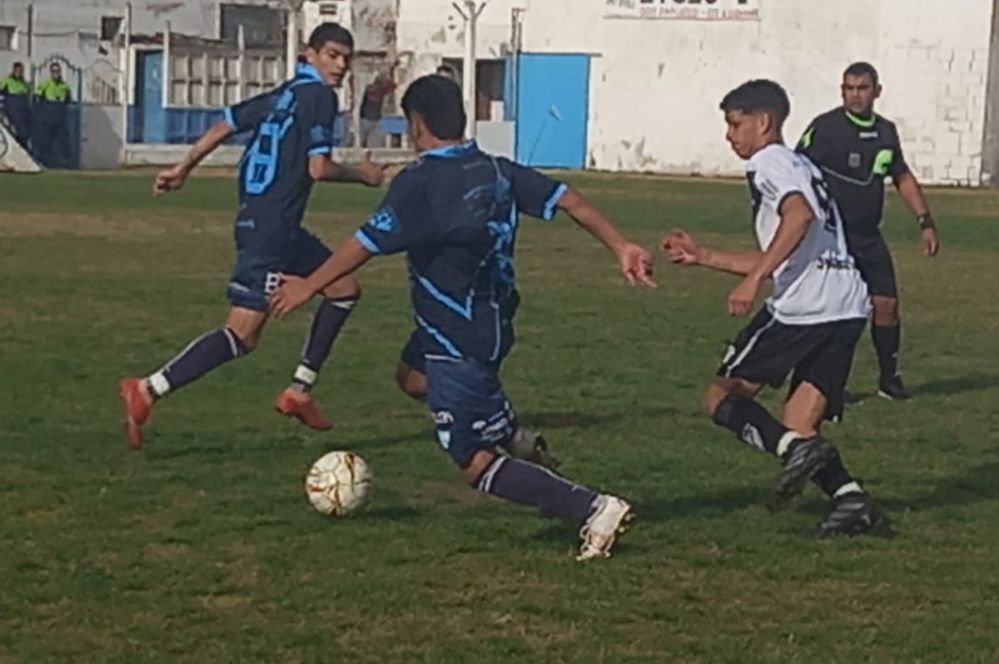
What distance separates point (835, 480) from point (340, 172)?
271 cm

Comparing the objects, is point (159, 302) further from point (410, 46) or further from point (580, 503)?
point (410, 46)

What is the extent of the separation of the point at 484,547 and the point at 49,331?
7.20 m

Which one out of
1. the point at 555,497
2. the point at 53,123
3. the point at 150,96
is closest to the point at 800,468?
the point at 555,497

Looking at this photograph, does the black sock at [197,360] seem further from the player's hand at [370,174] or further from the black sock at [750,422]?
the black sock at [750,422]

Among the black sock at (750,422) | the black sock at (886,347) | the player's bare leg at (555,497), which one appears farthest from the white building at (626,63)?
the player's bare leg at (555,497)

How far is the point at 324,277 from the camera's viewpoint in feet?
23.1

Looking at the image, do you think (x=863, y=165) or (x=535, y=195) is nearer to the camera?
(x=535, y=195)

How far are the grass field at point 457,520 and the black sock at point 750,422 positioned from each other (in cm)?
33

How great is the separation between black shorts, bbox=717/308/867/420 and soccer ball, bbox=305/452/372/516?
1.51m

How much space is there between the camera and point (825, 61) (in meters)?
46.4

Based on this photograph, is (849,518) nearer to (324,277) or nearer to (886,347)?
(324,277)

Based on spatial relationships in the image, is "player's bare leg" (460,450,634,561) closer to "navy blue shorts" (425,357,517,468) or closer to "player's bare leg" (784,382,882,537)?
Result: "navy blue shorts" (425,357,517,468)

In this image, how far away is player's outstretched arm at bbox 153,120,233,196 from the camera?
950cm

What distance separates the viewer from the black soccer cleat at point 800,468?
7.61 metres
